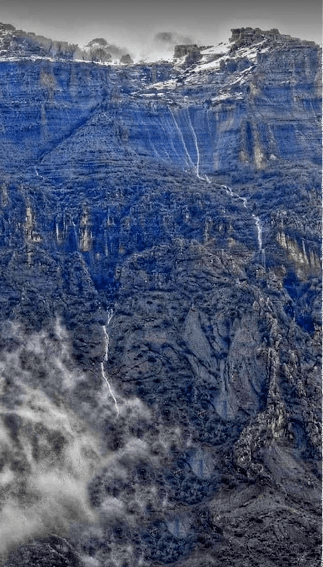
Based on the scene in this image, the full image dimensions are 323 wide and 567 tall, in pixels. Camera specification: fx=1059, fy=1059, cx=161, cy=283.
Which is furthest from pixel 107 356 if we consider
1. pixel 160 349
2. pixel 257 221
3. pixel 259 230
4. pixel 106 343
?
pixel 257 221

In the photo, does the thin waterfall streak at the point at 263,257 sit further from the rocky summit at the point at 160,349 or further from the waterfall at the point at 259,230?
the waterfall at the point at 259,230

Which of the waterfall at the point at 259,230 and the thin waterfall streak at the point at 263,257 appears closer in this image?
the thin waterfall streak at the point at 263,257

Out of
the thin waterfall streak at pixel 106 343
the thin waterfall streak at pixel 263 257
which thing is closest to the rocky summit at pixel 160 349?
the thin waterfall streak at pixel 106 343

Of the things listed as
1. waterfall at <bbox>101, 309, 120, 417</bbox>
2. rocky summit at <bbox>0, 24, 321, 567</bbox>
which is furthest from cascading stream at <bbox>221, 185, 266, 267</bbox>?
waterfall at <bbox>101, 309, 120, 417</bbox>

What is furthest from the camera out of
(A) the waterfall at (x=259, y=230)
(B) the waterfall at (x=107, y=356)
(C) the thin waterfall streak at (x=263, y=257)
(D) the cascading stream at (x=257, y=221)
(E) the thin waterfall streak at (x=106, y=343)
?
(A) the waterfall at (x=259, y=230)

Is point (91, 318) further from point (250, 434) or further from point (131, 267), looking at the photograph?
point (250, 434)

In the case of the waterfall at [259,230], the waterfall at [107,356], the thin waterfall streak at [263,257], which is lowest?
the waterfall at [107,356]

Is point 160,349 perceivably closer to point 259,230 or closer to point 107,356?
point 107,356

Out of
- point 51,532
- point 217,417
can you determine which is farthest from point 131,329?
point 51,532
